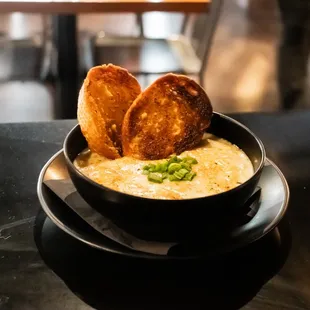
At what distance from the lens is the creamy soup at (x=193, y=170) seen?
0.78 metres

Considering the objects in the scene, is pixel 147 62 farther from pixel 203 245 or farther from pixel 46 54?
pixel 203 245

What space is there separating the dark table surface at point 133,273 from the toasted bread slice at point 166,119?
0.19 m

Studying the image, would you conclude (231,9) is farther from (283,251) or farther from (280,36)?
(283,251)

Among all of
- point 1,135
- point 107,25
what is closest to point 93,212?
point 1,135

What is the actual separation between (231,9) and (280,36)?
710 mm

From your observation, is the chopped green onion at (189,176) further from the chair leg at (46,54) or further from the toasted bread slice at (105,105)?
the chair leg at (46,54)

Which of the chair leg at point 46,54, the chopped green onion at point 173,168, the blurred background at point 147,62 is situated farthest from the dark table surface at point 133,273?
the chair leg at point 46,54

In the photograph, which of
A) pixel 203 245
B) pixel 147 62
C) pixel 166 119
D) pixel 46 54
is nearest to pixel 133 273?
pixel 203 245

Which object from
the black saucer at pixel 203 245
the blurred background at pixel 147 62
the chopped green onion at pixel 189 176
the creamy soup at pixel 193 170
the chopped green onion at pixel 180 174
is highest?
the chopped green onion at pixel 180 174

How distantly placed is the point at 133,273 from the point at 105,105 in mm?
287

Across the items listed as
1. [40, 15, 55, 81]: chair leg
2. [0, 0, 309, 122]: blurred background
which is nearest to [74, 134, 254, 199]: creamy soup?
[0, 0, 309, 122]: blurred background

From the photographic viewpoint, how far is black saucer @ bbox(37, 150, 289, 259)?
74 centimetres

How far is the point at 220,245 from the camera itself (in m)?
0.76

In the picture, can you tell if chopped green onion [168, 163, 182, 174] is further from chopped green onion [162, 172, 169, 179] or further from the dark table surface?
the dark table surface
